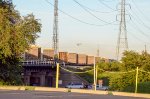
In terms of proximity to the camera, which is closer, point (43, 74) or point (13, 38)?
point (13, 38)

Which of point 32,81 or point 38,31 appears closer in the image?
point 38,31

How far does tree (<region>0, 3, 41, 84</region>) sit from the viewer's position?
42062 millimetres

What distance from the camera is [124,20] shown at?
230ft

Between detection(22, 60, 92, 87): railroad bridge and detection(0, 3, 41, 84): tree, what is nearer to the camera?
detection(0, 3, 41, 84): tree

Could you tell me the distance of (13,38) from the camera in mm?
42250

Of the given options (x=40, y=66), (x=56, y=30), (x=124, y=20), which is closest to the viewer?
(x=124, y=20)

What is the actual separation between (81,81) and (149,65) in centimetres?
Answer: 5713

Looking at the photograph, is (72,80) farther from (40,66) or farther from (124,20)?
(124,20)

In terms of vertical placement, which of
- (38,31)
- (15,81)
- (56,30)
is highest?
(56,30)

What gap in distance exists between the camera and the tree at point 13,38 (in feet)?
138

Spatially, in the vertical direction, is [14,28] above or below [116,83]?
above

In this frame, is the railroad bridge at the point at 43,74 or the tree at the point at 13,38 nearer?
the tree at the point at 13,38

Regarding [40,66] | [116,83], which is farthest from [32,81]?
[116,83]

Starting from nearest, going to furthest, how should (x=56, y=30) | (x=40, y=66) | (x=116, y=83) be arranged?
(x=116, y=83) → (x=56, y=30) → (x=40, y=66)
